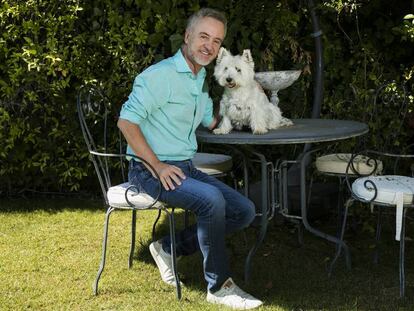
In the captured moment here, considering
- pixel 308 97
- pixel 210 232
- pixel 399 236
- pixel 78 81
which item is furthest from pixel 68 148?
pixel 399 236

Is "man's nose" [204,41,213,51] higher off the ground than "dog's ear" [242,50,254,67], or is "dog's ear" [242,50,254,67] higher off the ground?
"man's nose" [204,41,213,51]

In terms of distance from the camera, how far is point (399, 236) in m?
2.98

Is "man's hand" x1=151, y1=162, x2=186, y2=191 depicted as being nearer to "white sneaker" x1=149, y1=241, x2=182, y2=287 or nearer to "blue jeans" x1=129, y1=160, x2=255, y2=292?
"blue jeans" x1=129, y1=160, x2=255, y2=292

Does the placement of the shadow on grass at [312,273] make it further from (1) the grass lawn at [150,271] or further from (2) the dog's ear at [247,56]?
(2) the dog's ear at [247,56]

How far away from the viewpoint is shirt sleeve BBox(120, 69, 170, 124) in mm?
2848

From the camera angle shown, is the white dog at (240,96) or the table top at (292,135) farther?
the white dog at (240,96)

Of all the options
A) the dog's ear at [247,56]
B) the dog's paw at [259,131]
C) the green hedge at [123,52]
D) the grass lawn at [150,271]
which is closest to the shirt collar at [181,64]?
the dog's ear at [247,56]

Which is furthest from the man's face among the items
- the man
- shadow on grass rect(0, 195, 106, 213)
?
shadow on grass rect(0, 195, 106, 213)

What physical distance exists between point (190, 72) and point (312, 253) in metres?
1.45

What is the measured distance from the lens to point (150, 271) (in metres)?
3.47

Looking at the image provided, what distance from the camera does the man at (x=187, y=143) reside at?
112 inches

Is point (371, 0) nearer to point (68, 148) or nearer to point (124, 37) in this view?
point (124, 37)

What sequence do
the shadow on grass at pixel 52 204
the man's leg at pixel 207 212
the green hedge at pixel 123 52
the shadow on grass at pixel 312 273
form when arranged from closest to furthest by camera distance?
the man's leg at pixel 207 212, the shadow on grass at pixel 312 273, the green hedge at pixel 123 52, the shadow on grass at pixel 52 204

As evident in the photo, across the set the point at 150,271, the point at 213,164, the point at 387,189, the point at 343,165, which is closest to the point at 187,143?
the point at 213,164
